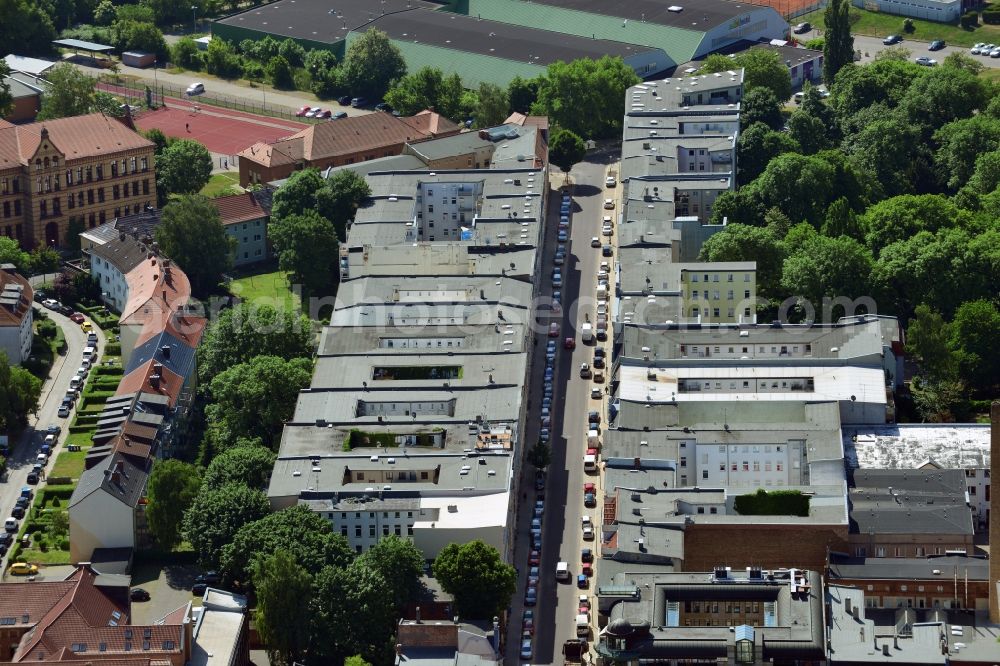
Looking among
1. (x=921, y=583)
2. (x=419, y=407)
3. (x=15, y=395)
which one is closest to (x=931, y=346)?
(x=921, y=583)

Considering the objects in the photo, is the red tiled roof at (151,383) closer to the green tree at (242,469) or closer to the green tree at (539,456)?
the green tree at (242,469)

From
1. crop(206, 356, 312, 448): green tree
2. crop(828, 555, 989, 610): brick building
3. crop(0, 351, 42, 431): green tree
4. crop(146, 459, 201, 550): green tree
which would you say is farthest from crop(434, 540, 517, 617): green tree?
crop(0, 351, 42, 431): green tree

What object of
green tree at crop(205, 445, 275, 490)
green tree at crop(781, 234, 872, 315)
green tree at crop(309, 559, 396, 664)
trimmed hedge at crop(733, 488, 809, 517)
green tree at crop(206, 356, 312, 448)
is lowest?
green tree at crop(309, 559, 396, 664)

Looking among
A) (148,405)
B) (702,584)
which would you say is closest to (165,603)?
(148,405)

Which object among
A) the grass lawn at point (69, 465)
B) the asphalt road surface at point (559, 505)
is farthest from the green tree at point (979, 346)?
the grass lawn at point (69, 465)

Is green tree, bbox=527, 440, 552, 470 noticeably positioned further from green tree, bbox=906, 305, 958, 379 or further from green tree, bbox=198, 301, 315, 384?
green tree, bbox=906, 305, 958, 379

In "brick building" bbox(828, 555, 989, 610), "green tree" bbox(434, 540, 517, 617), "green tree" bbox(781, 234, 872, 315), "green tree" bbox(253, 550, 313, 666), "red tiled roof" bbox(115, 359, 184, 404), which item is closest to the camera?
"green tree" bbox(253, 550, 313, 666)
